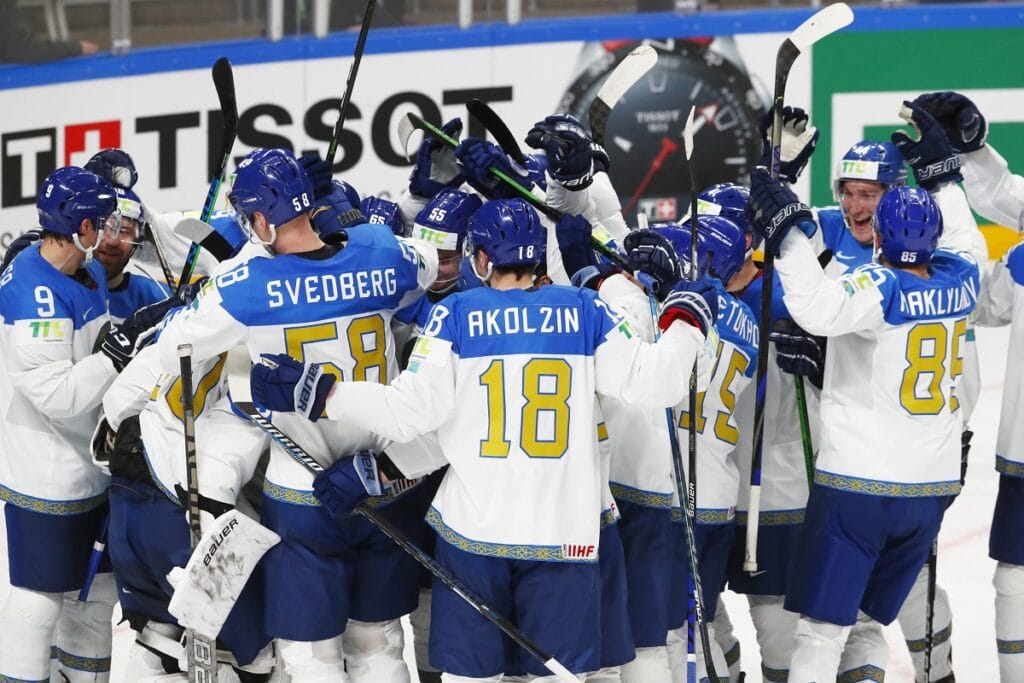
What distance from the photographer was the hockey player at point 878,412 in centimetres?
367

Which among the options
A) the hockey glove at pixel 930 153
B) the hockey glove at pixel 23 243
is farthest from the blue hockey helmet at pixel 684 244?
the hockey glove at pixel 23 243

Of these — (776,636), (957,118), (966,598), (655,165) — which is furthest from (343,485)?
(655,165)

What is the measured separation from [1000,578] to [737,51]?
487cm

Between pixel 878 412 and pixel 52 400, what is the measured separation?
6.93ft

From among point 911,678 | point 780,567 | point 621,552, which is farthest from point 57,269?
point 911,678

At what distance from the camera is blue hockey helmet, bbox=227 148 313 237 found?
3457 mm

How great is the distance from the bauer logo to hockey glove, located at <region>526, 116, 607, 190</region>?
113 cm

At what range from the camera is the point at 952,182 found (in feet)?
14.4

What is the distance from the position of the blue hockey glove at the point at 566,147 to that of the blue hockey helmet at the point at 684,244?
304 millimetres

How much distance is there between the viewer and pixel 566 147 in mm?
3973

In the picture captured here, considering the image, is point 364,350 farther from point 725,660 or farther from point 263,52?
point 263,52

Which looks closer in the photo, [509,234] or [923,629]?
[509,234]

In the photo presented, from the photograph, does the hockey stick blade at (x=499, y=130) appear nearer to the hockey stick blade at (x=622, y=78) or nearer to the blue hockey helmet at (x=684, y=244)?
the hockey stick blade at (x=622, y=78)

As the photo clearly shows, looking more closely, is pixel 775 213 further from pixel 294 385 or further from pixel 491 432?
pixel 294 385
